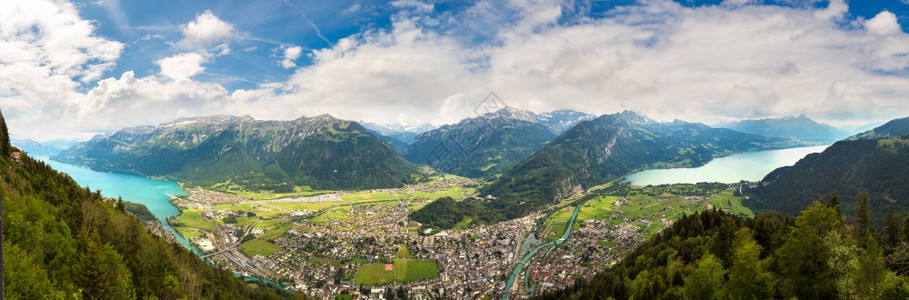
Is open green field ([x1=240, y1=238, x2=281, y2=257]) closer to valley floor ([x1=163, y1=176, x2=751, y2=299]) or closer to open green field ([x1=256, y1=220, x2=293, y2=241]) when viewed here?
valley floor ([x1=163, y1=176, x2=751, y2=299])

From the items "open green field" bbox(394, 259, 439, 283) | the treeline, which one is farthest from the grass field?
the treeline

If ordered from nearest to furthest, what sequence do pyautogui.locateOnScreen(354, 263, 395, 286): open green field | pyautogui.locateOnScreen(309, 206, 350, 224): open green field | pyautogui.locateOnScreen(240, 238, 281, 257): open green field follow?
pyautogui.locateOnScreen(354, 263, 395, 286): open green field
pyautogui.locateOnScreen(240, 238, 281, 257): open green field
pyautogui.locateOnScreen(309, 206, 350, 224): open green field

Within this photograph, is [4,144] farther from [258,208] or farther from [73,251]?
[258,208]

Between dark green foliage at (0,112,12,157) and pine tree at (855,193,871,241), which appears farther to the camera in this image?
dark green foliage at (0,112,12,157)

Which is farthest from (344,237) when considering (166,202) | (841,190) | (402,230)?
(841,190)

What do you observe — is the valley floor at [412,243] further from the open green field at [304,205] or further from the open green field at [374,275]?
the open green field at [304,205]

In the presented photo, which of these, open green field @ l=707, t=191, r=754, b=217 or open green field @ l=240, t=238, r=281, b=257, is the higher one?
open green field @ l=707, t=191, r=754, b=217

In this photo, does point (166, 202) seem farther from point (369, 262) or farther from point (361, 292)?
point (361, 292)
